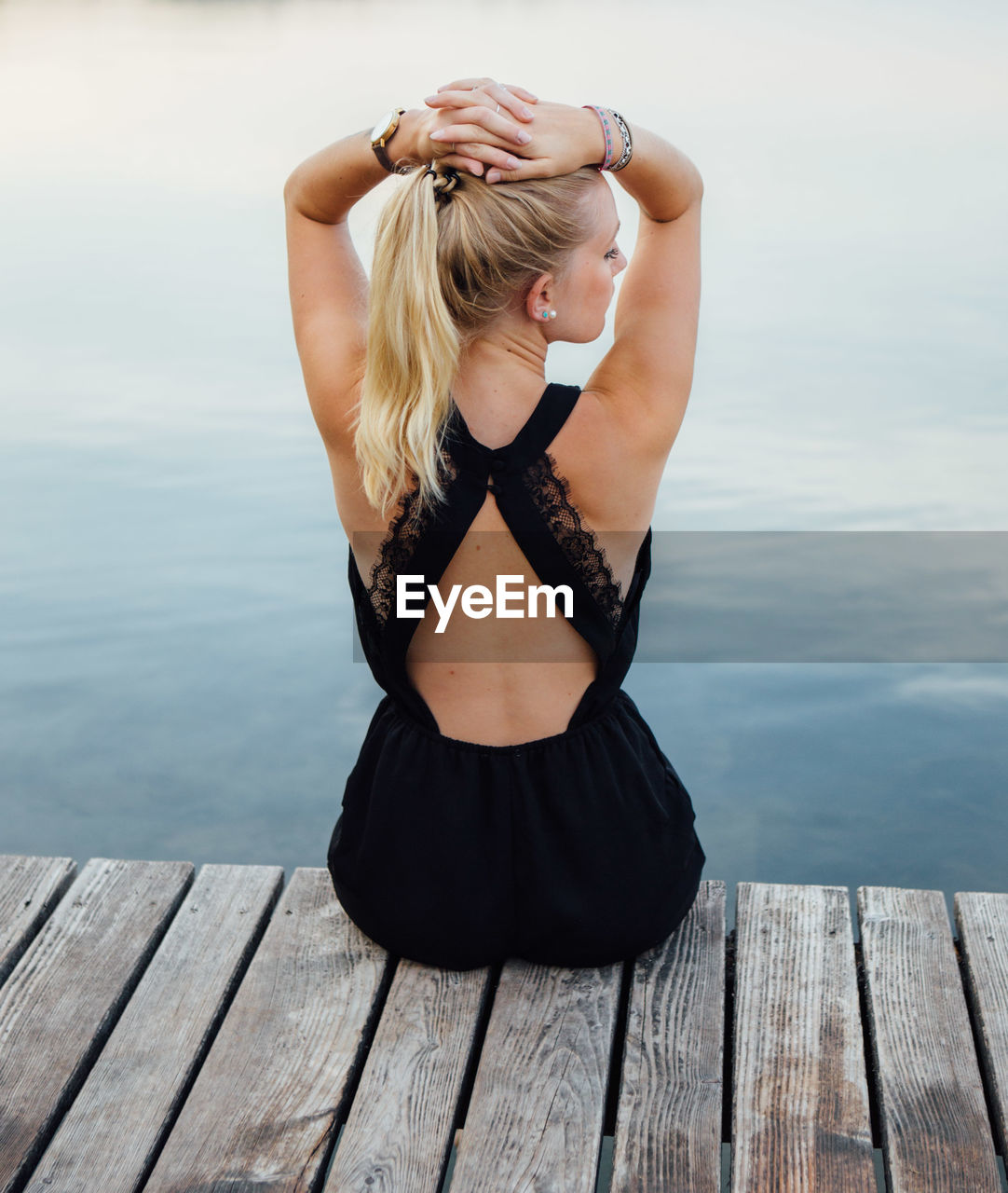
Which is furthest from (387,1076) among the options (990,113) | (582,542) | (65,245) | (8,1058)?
(990,113)

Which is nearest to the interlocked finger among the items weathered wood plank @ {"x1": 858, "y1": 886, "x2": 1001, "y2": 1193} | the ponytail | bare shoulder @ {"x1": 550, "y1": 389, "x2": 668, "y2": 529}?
the ponytail

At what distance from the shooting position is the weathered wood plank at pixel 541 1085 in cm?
146

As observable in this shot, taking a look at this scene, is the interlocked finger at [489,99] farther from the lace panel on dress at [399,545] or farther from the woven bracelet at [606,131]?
the lace panel on dress at [399,545]

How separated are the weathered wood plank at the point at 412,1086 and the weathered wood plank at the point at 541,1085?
3 centimetres

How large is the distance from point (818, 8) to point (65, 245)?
7.06 m

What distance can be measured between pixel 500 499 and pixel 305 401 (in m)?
5.64

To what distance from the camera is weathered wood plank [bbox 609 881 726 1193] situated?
147 centimetres

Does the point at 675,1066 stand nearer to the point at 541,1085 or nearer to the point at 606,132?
the point at 541,1085

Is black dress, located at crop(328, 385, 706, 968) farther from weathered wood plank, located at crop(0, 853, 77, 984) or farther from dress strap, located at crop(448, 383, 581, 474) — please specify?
weathered wood plank, located at crop(0, 853, 77, 984)

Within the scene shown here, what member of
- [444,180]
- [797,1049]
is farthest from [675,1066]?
[444,180]

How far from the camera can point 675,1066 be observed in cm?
162

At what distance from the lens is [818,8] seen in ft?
36.6

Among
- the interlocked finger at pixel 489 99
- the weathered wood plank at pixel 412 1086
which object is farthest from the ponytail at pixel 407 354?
the weathered wood plank at pixel 412 1086

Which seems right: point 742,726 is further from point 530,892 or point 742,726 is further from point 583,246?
point 583,246
